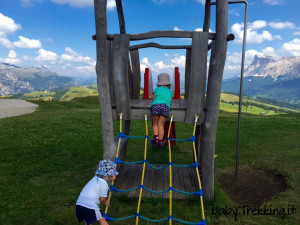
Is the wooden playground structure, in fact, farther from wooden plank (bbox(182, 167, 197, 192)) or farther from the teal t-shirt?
wooden plank (bbox(182, 167, 197, 192))

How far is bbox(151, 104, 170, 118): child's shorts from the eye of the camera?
625 cm

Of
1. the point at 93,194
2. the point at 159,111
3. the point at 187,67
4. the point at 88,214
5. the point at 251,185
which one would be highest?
the point at 187,67

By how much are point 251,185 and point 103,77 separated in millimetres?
5666

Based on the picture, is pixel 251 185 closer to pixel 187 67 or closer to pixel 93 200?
pixel 187 67

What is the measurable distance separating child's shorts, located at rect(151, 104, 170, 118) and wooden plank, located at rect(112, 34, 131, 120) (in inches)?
27.3

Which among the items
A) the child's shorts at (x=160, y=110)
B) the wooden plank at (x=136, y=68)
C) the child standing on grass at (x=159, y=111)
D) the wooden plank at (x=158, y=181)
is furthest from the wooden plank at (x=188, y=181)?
the wooden plank at (x=136, y=68)

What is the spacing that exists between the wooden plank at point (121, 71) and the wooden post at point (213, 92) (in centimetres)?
216

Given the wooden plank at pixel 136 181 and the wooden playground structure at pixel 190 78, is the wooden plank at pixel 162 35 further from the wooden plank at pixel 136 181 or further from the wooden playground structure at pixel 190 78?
the wooden plank at pixel 136 181

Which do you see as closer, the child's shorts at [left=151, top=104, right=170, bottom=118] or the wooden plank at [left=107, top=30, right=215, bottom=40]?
the wooden plank at [left=107, top=30, right=215, bottom=40]

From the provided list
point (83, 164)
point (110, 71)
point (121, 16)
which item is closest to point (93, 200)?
point (110, 71)

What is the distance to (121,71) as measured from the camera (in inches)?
240

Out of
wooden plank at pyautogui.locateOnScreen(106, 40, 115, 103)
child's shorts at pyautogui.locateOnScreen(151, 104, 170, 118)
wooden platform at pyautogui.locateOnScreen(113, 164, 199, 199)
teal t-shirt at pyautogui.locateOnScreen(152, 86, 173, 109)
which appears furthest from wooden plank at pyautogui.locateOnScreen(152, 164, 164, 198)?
wooden plank at pyautogui.locateOnScreen(106, 40, 115, 103)

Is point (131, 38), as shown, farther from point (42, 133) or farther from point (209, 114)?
point (42, 133)

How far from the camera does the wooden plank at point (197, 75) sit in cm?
574
